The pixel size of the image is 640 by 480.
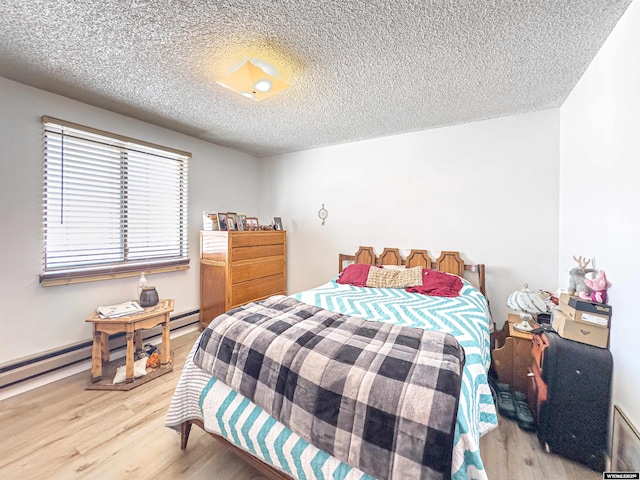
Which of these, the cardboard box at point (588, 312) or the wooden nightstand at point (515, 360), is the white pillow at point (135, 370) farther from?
the cardboard box at point (588, 312)

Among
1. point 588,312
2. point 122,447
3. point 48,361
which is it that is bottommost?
point 122,447

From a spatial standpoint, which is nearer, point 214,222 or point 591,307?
point 591,307

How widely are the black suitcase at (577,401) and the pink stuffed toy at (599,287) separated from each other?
0.29 m

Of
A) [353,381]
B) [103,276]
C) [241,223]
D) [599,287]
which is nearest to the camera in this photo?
[353,381]

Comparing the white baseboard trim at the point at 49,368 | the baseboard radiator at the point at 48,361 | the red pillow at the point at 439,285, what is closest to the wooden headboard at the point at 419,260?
the red pillow at the point at 439,285

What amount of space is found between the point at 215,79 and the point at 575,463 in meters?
3.41

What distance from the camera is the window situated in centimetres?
229

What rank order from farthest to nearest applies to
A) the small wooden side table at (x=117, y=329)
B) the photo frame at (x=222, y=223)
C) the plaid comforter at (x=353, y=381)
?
the photo frame at (x=222, y=223) < the small wooden side table at (x=117, y=329) < the plaid comforter at (x=353, y=381)

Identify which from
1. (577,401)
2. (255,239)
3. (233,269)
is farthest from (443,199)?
(233,269)

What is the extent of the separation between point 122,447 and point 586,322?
2855mm

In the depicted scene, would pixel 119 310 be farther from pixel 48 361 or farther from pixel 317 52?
pixel 317 52

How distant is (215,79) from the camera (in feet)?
6.61

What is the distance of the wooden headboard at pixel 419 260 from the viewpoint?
2.78 m

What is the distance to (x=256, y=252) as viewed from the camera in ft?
11.4
